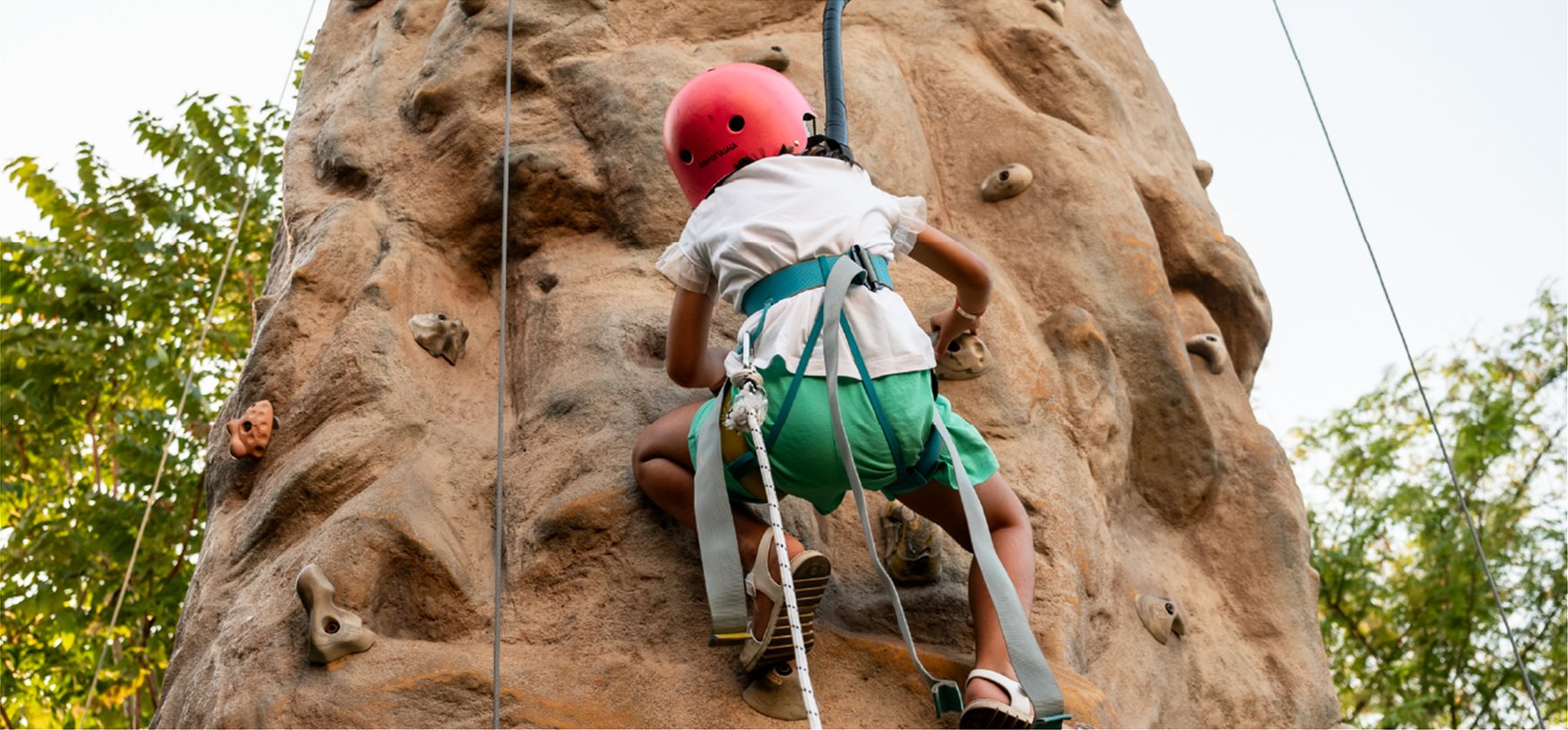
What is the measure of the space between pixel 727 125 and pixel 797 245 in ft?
1.13

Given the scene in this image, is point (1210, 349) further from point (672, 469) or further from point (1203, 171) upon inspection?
point (672, 469)

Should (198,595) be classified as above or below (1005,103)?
below

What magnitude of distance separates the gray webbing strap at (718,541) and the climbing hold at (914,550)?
52 cm

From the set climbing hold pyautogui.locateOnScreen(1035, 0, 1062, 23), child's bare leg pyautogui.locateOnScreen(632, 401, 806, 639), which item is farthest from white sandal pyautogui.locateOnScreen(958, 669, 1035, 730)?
climbing hold pyautogui.locateOnScreen(1035, 0, 1062, 23)

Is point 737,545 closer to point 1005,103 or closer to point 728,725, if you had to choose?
point 728,725

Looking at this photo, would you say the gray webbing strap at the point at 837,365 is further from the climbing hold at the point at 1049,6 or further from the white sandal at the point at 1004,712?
the climbing hold at the point at 1049,6

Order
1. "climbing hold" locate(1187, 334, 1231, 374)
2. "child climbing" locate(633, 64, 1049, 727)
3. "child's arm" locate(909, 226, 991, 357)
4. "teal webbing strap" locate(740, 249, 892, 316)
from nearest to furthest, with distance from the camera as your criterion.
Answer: "child climbing" locate(633, 64, 1049, 727)
"teal webbing strap" locate(740, 249, 892, 316)
"child's arm" locate(909, 226, 991, 357)
"climbing hold" locate(1187, 334, 1231, 374)

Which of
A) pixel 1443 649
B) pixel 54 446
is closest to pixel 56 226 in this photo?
pixel 54 446

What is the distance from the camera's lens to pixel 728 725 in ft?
9.96

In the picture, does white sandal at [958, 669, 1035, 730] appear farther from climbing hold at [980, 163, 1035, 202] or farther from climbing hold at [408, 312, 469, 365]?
climbing hold at [980, 163, 1035, 202]

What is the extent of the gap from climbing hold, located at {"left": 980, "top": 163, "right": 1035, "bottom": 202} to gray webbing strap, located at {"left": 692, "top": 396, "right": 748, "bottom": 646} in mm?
1965

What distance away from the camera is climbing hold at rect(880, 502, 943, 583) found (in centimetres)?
343

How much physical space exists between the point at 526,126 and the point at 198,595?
169 centimetres

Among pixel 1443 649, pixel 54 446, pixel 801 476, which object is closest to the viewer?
pixel 801 476
